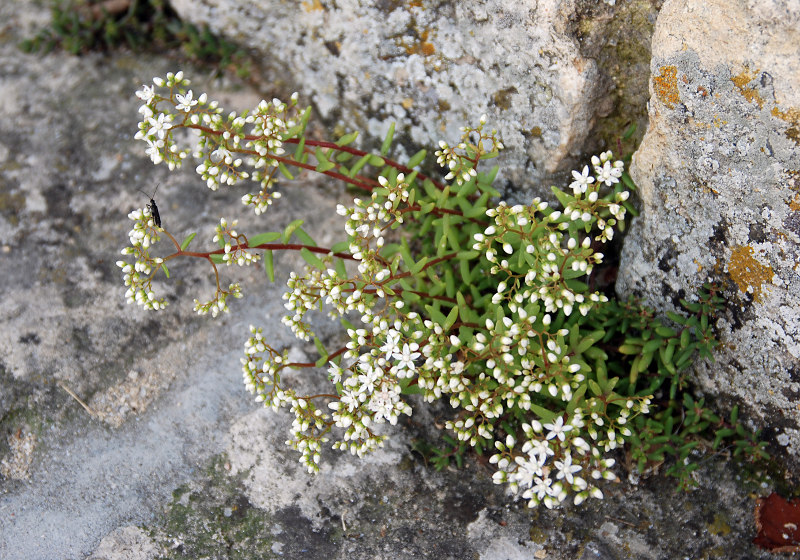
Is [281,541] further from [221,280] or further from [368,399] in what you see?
[221,280]

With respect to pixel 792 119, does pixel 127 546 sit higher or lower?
lower

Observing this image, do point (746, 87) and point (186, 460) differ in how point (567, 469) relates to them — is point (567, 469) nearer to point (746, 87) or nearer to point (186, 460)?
point (746, 87)

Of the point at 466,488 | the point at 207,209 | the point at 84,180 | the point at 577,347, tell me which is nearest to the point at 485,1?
the point at 577,347

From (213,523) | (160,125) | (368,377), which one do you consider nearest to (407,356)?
(368,377)

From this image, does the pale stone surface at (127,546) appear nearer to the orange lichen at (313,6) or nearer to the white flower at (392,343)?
the white flower at (392,343)

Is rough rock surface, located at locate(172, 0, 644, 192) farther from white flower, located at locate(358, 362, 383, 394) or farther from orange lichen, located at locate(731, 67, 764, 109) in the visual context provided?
white flower, located at locate(358, 362, 383, 394)

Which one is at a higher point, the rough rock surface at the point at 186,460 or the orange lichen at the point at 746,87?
the orange lichen at the point at 746,87

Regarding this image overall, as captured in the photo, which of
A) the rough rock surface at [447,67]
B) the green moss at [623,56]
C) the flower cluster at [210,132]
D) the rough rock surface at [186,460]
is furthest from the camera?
the rough rock surface at [447,67]

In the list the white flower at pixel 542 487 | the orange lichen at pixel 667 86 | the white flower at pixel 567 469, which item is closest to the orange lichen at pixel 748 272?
the orange lichen at pixel 667 86

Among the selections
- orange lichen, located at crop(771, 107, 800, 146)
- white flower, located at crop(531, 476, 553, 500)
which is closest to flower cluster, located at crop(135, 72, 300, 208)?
white flower, located at crop(531, 476, 553, 500)
